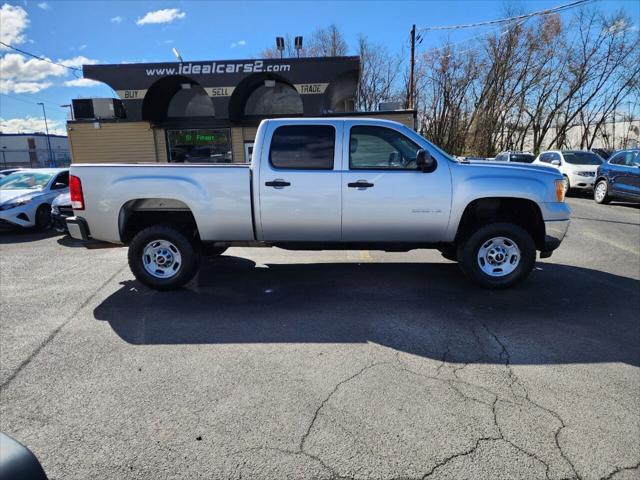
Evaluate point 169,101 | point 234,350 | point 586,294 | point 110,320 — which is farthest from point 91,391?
point 169,101

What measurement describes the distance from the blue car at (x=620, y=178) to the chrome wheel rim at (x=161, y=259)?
13.0 metres

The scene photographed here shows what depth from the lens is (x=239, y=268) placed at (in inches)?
255

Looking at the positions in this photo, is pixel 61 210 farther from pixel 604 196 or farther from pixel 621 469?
pixel 604 196

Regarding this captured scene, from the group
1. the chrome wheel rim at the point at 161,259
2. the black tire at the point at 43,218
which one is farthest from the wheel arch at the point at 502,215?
the black tire at the point at 43,218

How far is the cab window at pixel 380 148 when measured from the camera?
506 cm

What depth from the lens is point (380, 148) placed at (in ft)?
16.7

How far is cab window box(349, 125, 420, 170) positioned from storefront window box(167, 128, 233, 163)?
528 inches

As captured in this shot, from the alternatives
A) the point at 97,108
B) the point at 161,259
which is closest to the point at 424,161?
the point at 161,259

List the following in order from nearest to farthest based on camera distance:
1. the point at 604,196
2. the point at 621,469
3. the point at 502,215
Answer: the point at 621,469 → the point at 502,215 → the point at 604,196

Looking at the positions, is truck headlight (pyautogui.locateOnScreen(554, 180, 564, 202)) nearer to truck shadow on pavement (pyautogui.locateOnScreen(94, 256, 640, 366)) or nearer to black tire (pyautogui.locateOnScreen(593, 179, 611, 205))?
truck shadow on pavement (pyautogui.locateOnScreen(94, 256, 640, 366))

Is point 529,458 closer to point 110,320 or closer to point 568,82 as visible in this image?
point 110,320

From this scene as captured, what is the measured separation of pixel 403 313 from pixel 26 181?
11.2 meters

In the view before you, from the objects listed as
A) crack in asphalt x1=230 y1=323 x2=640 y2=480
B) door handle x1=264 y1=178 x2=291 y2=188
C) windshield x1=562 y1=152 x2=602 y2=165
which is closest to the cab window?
door handle x1=264 y1=178 x2=291 y2=188

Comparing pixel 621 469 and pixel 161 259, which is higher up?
pixel 161 259
